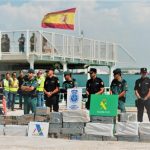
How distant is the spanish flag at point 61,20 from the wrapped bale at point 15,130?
68.7ft

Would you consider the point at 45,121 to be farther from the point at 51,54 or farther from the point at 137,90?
the point at 51,54

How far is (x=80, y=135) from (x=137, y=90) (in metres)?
2.08

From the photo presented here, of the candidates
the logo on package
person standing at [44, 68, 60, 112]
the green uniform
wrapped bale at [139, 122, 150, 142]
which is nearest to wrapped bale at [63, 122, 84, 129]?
the logo on package

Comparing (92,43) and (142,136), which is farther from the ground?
(92,43)

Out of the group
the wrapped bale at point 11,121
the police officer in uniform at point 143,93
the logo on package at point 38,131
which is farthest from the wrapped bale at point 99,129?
the wrapped bale at point 11,121

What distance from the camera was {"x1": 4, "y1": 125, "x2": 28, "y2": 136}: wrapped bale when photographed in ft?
43.3

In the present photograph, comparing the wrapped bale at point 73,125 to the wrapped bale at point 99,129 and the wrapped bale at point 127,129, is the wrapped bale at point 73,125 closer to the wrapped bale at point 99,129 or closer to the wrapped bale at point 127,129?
the wrapped bale at point 99,129

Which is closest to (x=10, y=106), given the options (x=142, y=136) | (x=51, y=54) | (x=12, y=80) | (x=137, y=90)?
(x=12, y=80)

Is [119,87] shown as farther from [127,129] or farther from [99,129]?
[127,129]

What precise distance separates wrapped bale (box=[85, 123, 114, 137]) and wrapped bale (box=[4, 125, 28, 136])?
5.42 feet

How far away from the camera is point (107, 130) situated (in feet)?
40.2

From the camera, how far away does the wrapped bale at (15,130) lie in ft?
43.3

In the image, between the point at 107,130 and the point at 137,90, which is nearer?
the point at 107,130

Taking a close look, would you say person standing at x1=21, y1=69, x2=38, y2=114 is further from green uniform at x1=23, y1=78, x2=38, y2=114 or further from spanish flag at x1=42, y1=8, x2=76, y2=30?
spanish flag at x1=42, y1=8, x2=76, y2=30
